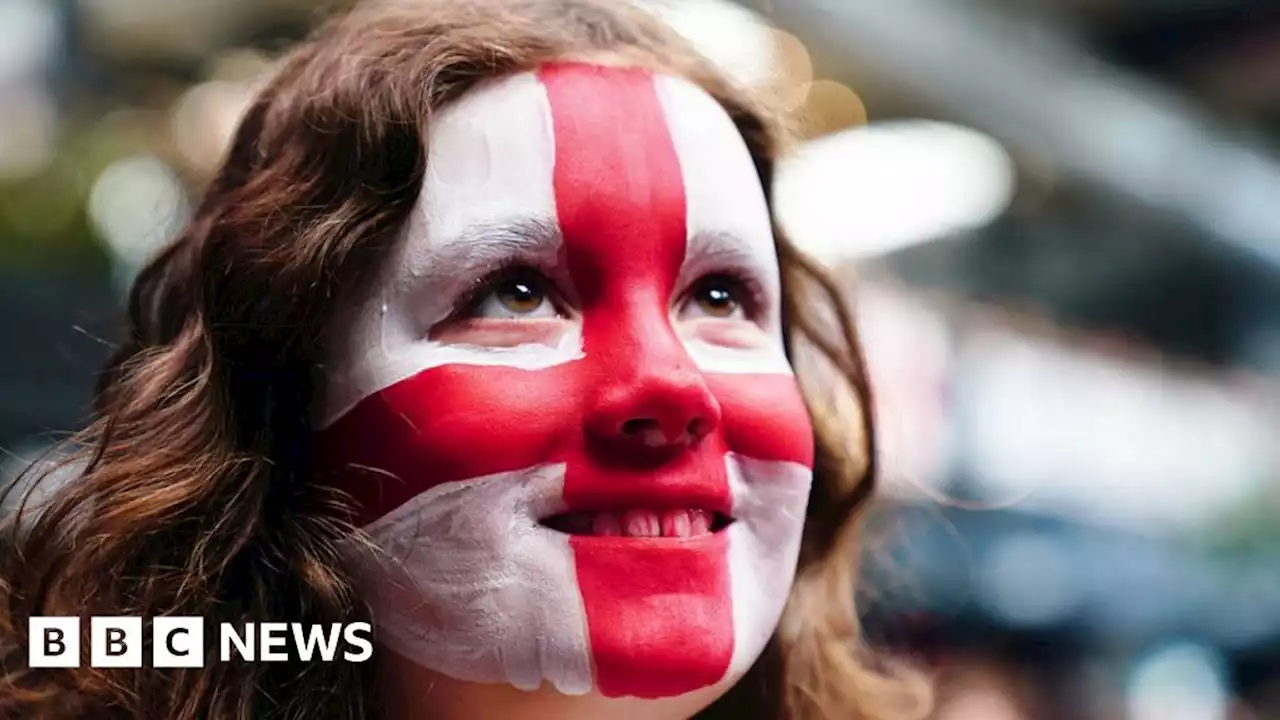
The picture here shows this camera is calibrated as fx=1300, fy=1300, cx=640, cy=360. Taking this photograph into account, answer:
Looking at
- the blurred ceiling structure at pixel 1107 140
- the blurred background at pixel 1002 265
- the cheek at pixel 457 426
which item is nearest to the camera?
the cheek at pixel 457 426

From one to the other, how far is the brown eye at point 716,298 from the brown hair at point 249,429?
187 mm

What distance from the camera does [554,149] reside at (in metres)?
0.86

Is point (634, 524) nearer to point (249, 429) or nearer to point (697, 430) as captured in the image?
point (697, 430)

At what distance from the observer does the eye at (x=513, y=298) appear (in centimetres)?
86

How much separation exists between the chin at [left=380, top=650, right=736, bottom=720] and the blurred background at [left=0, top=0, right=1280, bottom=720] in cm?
31

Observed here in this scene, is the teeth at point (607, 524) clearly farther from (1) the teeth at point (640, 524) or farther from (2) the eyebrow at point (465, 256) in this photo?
(2) the eyebrow at point (465, 256)

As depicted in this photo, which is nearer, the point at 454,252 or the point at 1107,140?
the point at 454,252

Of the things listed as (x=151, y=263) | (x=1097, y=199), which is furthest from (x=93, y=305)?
(x=1097, y=199)

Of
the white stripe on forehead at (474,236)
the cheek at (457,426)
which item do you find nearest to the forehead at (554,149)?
the white stripe on forehead at (474,236)

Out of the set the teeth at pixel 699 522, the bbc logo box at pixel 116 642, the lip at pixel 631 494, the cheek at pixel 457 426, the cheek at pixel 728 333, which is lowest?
the bbc logo box at pixel 116 642

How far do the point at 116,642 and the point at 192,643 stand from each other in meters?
0.05

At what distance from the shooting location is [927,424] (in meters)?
1.19

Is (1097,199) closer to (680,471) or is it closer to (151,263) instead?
(680,471)

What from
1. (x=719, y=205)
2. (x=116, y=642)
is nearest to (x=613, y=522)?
(x=719, y=205)
